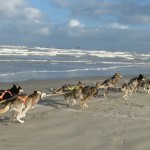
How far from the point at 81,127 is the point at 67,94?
347 centimetres

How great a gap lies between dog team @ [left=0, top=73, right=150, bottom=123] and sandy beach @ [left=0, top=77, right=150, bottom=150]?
292mm

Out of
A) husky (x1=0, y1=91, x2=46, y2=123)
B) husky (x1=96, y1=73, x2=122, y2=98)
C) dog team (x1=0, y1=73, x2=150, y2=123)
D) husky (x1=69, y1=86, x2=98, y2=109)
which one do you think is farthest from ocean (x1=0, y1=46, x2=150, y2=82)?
husky (x1=0, y1=91, x2=46, y2=123)

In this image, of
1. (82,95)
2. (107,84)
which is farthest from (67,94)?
(107,84)

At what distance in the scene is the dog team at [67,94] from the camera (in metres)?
10.6

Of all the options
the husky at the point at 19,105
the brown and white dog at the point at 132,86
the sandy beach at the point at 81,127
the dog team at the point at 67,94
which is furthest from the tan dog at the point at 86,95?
the husky at the point at 19,105

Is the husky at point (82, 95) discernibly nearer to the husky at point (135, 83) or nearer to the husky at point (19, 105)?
the husky at point (19, 105)

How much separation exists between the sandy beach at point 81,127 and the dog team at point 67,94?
29 centimetres

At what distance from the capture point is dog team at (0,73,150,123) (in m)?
10.6

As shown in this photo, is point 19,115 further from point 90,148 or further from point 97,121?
point 90,148

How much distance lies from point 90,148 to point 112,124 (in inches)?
82.5

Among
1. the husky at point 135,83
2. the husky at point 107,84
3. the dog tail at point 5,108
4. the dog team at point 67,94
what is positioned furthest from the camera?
the husky at point 135,83

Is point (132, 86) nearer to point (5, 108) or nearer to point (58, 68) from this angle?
point (5, 108)

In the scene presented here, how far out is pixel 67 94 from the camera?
13320mm

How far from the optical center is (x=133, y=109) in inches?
498
